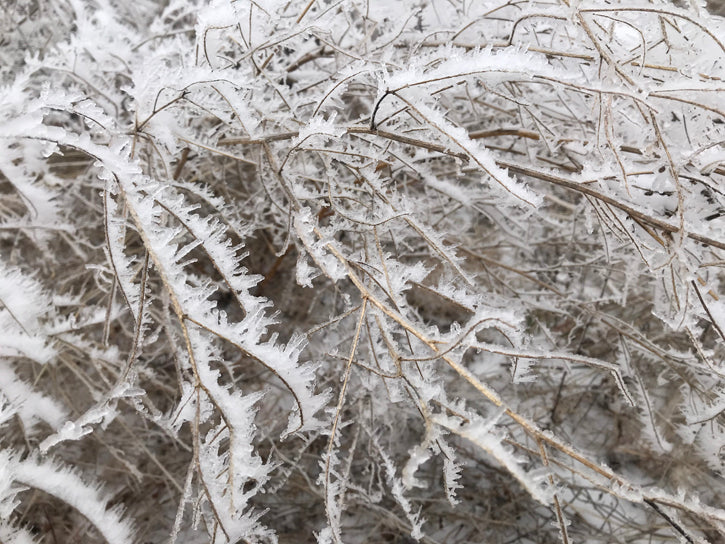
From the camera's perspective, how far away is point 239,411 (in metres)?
0.65

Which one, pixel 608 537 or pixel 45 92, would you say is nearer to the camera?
pixel 45 92

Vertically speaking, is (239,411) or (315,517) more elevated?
(239,411)

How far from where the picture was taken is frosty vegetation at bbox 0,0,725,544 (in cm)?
72

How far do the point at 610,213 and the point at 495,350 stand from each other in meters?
0.36

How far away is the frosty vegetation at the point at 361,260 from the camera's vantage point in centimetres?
72

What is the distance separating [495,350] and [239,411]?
0.32m

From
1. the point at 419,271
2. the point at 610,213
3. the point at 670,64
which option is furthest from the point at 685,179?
the point at 419,271

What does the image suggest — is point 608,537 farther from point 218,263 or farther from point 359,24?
point 359,24

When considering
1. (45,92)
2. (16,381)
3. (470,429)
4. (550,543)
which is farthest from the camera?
(550,543)

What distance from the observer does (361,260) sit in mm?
850

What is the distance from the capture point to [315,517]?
181 centimetres

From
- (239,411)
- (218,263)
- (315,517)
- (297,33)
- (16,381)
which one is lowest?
(315,517)

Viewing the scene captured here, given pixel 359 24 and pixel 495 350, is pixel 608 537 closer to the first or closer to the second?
pixel 495 350

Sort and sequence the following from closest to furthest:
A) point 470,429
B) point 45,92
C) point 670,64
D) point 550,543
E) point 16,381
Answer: point 470,429
point 45,92
point 670,64
point 16,381
point 550,543
